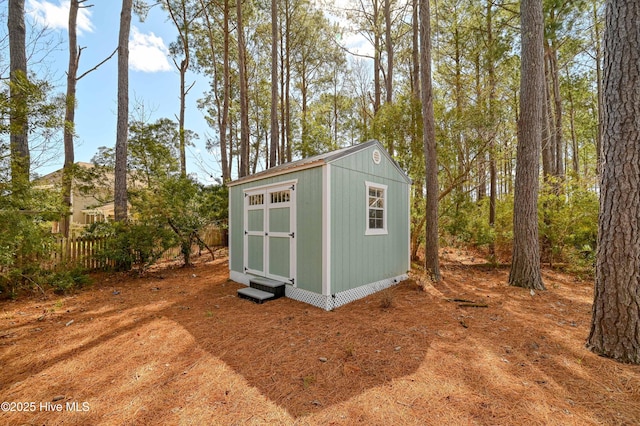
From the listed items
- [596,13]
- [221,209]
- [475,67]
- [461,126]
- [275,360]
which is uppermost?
[596,13]

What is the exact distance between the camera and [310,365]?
268 cm

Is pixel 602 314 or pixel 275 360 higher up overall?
pixel 602 314

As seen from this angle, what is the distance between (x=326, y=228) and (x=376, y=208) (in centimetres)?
157

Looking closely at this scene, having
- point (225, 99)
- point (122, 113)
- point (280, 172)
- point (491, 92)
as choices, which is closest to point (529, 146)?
point (491, 92)

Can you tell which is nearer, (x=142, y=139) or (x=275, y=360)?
(x=275, y=360)

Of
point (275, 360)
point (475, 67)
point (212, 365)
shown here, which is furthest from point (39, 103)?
point (475, 67)

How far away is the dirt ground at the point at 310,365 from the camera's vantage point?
2000 mm

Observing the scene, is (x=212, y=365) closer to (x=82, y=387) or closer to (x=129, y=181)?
(x=82, y=387)

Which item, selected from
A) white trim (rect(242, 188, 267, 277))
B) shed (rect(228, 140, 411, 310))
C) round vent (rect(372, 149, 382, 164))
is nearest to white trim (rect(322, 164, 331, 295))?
shed (rect(228, 140, 411, 310))

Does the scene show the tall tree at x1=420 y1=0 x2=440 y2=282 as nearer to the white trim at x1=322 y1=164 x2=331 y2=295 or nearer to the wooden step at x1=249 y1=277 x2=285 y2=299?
the white trim at x1=322 y1=164 x2=331 y2=295

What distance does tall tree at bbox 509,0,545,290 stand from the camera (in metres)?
5.14

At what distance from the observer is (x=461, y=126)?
697cm

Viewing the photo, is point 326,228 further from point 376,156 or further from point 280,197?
point 376,156

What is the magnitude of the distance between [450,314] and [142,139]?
33.1ft
